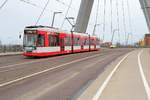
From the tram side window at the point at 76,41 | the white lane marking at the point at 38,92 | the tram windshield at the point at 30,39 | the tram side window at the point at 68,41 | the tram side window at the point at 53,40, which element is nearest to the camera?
the white lane marking at the point at 38,92

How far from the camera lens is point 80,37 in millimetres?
54156

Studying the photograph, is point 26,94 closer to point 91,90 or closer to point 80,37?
point 91,90

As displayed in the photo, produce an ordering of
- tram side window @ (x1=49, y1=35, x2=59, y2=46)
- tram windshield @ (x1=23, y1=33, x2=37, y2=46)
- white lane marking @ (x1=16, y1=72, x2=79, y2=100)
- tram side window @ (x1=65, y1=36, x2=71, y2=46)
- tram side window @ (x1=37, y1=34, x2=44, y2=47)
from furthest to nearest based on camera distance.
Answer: tram side window @ (x1=65, y1=36, x2=71, y2=46) → tram side window @ (x1=49, y1=35, x2=59, y2=46) → tram side window @ (x1=37, y1=34, x2=44, y2=47) → tram windshield @ (x1=23, y1=33, x2=37, y2=46) → white lane marking @ (x1=16, y1=72, x2=79, y2=100)

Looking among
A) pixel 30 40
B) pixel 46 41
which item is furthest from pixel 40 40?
pixel 46 41

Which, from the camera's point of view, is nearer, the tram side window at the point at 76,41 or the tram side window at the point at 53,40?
the tram side window at the point at 53,40

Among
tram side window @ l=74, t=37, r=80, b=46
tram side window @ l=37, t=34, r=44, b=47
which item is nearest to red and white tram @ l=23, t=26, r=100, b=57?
tram side window @ l=37, t=34, r=44, b=47

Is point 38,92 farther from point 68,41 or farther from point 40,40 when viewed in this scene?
point 68,41

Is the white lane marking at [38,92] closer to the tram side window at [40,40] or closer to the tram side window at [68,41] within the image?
the tram side window at [40,40]

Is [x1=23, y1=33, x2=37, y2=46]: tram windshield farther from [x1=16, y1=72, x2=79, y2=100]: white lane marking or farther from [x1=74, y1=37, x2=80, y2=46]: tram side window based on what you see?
[x1=16, y1=72, x2=79, y2=100]: white lane marking

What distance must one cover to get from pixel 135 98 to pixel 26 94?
10.4ft

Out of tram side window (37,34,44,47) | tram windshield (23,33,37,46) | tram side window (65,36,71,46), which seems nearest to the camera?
tram windshield (23,33,37,46)

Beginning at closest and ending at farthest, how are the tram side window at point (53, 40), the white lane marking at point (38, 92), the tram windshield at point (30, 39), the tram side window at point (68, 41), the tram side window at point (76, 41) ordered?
1. the white lane marking at point (38, 92)
2. the tram windshield at point (30, 39)
3. the tram side window at point (53, 40)
4. the tram side window at point (68, 41)
5. the tram side window at point (76, 41)

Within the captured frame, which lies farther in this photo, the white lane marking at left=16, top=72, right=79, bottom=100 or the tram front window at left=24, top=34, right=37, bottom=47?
the tram front window at left=24, top=34, right=37, bottom=47

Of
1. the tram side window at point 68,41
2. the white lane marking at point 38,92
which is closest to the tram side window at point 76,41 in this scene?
the tram side window at point 68,41
